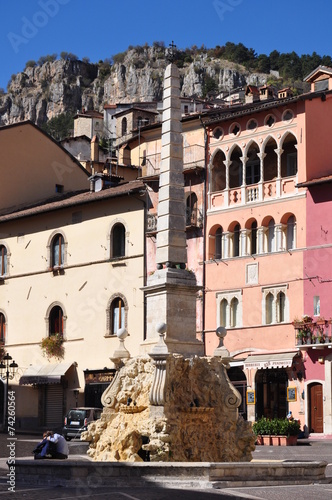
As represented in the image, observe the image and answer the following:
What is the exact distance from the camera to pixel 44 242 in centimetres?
5634

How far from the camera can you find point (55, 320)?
5553 centimetres

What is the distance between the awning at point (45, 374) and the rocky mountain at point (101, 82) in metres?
105

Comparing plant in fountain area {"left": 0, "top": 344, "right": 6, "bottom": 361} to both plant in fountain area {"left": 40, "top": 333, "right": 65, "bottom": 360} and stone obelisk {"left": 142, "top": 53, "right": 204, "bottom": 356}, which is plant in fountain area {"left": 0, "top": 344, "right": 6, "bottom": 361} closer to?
plant in fountain area {"left": 40, "top": 333, "right": 65, "bottom": 360}

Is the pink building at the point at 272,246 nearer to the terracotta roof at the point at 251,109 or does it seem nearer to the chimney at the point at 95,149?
the terracotta roof at the point at 251,109

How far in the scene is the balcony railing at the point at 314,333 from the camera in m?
44.2

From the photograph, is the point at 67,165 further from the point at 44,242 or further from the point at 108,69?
the point at 108,69

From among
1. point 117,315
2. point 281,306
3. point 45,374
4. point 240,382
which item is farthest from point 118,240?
point 240,382

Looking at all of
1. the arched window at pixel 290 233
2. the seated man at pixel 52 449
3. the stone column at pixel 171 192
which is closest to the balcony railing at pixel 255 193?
the arched window at pixel 290 233

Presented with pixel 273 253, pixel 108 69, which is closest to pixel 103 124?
pixel 108 69

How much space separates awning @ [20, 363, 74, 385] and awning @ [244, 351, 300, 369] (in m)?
10.6

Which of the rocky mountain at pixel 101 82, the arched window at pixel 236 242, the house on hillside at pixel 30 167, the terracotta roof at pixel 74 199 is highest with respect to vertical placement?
the rocky mountain at pixel 101 82

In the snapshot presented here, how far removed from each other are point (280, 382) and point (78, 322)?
11940 mm

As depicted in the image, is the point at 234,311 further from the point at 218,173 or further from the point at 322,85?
the point at 322,85

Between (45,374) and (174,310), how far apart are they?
29111 millimetres
